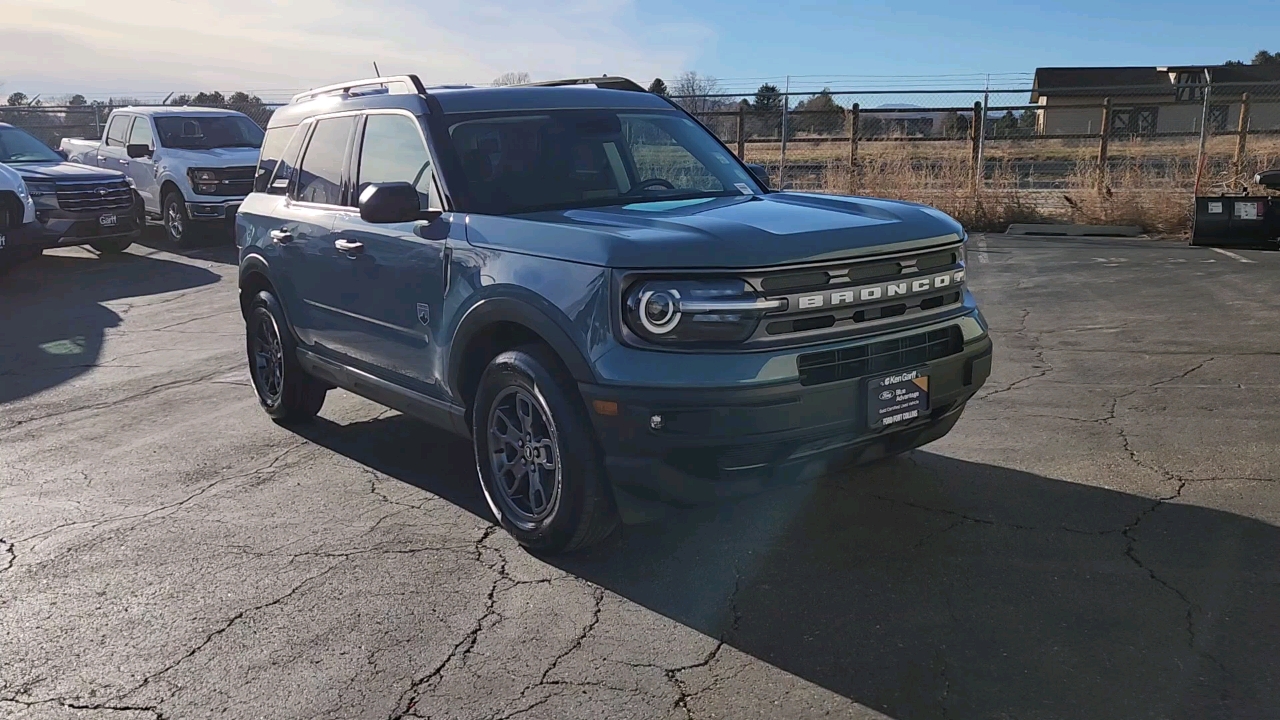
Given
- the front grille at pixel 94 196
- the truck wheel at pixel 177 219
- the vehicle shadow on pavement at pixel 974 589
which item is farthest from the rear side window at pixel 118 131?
the vehicle shadow on pavement at pixel 974 589

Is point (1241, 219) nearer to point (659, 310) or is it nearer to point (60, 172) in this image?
point (659, 310)

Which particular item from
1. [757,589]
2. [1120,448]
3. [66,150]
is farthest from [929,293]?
→ [66,150]

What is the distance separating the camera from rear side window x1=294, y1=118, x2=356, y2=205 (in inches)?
229

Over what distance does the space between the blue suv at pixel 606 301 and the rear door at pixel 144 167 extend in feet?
38.8

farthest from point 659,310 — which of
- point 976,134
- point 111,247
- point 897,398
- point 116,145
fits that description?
point 116,145

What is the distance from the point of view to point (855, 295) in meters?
4.11

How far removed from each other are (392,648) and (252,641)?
21.0 inches

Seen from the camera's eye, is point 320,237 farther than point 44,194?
No

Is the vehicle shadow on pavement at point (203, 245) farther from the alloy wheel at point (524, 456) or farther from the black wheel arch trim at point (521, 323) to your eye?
the alloy wheel at point (524, 456)

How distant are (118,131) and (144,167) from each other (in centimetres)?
146

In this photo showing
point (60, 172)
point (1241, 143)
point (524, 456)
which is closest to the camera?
point (524, 456)

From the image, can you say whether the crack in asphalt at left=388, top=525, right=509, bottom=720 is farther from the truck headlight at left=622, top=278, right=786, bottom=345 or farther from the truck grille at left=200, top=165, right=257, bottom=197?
the truck grille at left=200, top=165, right=257, bottom=197

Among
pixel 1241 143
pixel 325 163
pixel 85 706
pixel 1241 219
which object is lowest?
pixel 85 706

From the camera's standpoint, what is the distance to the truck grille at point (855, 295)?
3.93 meters
